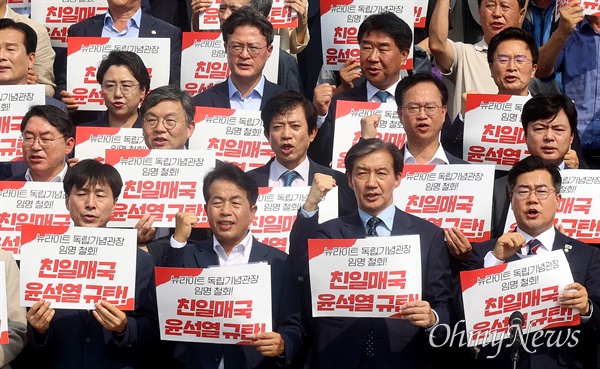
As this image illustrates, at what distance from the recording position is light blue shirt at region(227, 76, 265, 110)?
1113 centimetres

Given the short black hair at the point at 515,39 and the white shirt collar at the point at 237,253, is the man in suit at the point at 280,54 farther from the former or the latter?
the white shirt collar at the point at 237,253

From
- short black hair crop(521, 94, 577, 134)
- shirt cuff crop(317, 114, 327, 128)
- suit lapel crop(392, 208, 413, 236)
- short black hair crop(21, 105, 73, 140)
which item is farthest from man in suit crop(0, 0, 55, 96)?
short black hair crop(521, 94, 577, 134)

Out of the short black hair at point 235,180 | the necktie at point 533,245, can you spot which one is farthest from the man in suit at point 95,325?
the necktie at point 533,245

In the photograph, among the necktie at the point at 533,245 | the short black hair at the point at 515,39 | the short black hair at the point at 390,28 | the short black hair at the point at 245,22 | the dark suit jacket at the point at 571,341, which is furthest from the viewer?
the short black hair at the point at 245,22

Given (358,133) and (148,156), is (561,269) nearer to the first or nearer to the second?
(358,133)

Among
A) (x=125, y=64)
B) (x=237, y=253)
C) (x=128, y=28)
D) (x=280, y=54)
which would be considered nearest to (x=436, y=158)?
(x=237, y=253)

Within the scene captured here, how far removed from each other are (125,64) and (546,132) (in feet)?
11.4

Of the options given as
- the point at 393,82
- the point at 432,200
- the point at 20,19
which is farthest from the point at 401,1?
the point at 20,19

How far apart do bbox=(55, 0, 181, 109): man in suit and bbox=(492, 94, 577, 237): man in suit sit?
349 centimetres

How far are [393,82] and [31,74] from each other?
3.16 m

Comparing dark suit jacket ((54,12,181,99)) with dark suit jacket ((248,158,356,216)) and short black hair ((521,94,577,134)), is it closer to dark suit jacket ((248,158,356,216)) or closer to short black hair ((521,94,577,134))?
dark suit jacket ((248,158,356,216))

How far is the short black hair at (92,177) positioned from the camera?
9.20m

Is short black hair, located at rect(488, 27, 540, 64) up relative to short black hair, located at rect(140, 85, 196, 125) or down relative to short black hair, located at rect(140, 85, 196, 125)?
up

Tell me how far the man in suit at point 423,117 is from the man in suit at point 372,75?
69cm
